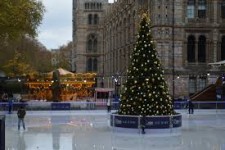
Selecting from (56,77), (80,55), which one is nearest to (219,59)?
(56,77)

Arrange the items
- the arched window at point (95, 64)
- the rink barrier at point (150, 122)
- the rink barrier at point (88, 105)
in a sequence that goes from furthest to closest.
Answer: the arched window at point (95, 64), the rink barrier at point (88, 105), the rink barrier at point (150, 122)

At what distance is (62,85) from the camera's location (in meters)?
59.0

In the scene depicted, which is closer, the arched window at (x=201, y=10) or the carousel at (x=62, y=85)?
the arched window at (x=201, y=10)

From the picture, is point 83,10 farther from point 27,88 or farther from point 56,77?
point 56,77

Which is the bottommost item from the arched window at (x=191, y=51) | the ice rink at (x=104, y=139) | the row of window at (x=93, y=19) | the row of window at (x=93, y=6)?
the ice rink at (x=104, y=139)

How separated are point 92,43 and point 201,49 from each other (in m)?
60.3

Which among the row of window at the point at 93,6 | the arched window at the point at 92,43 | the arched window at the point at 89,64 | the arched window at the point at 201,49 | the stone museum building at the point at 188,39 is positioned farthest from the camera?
the row of window at the point at 93,6

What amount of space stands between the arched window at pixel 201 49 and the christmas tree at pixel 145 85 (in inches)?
1112

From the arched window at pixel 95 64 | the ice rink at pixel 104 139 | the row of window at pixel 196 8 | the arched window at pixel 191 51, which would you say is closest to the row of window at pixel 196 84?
the arched window at pixel 191 51

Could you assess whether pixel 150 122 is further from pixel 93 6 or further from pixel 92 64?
pixel 93 6

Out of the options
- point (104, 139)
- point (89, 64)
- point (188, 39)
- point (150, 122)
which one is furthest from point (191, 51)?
point (89, 64)

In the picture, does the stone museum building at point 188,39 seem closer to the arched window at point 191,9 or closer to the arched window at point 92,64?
the arched window at point 191,9

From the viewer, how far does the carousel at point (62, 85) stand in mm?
60000

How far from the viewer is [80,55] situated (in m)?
113
